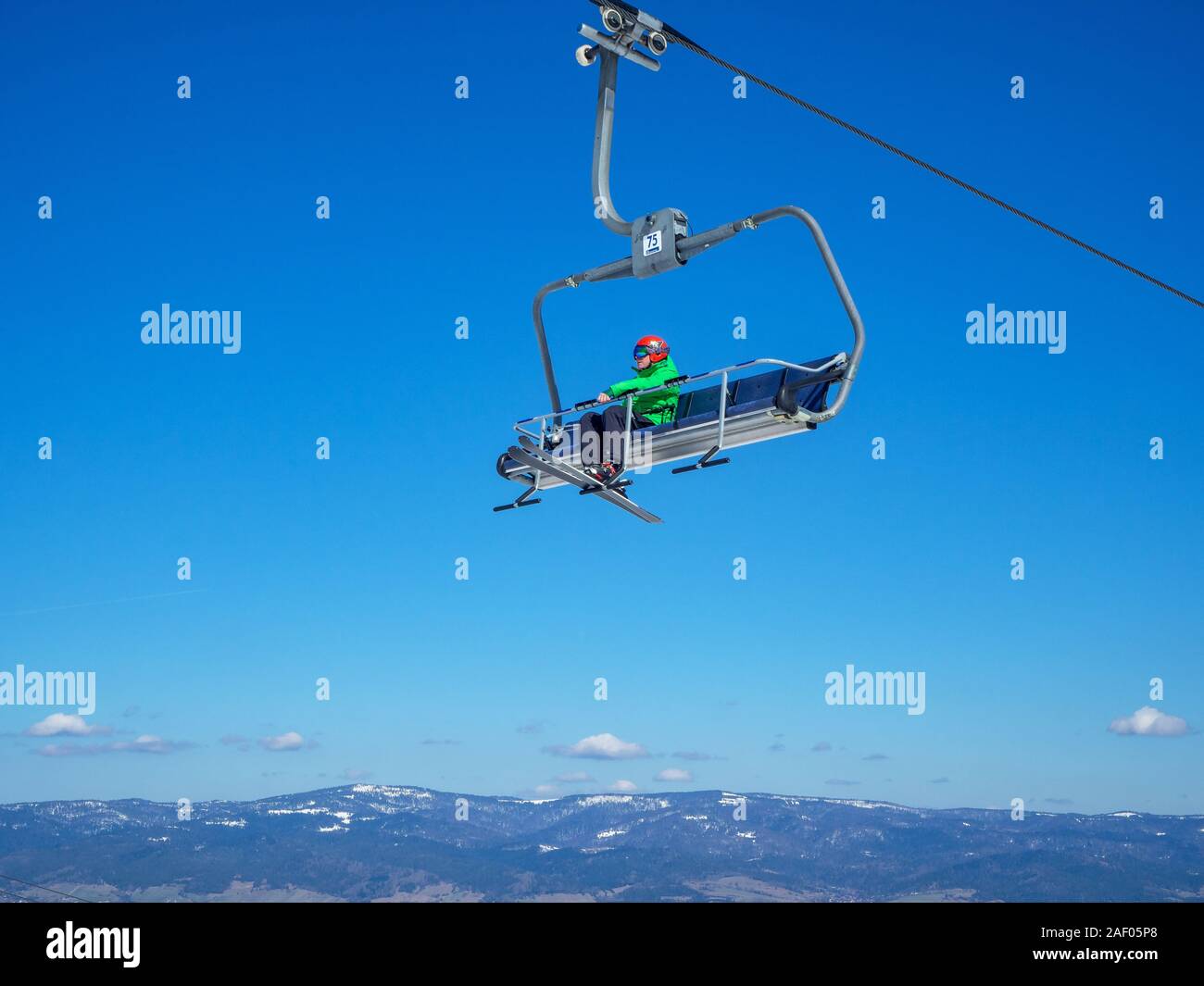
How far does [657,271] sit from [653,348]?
6.29ft

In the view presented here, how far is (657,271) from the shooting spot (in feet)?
59.5

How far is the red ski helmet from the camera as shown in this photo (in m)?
19.8

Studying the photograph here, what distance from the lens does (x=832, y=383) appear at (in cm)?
1762

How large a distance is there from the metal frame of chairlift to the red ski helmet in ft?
2.81

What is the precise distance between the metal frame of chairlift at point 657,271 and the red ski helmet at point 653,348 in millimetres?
857

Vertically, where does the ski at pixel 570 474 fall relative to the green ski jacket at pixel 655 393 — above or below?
below

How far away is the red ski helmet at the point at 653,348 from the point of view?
65.1 ft

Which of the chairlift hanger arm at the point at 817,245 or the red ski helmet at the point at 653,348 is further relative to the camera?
the red ski helmet at the point at 653,348

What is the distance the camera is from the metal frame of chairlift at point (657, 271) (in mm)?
17266

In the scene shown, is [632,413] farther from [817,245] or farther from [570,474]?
[817,245]
